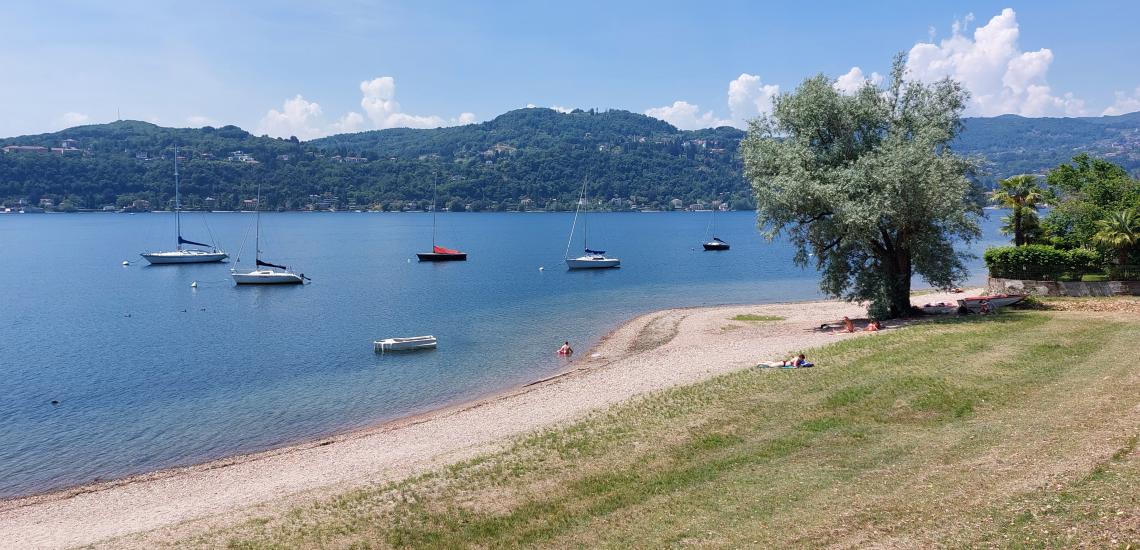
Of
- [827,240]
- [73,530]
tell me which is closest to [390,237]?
[827,240]

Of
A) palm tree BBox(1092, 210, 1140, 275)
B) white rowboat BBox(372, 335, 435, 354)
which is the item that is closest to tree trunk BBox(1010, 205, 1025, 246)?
palm tree BBox(1092, 210, 1140, 275)

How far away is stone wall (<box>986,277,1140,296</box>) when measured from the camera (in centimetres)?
3766

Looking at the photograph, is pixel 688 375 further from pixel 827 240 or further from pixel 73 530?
pixel 73 530

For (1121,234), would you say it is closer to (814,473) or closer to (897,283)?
(897,283)

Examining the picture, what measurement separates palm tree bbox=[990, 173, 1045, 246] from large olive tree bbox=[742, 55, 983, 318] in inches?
557

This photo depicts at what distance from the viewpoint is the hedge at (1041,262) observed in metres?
39.0

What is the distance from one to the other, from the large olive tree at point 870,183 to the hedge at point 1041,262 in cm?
598

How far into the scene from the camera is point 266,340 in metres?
47.7

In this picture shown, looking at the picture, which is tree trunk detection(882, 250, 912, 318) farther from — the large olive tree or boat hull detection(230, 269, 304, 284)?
boat hull detection(230, 269, 304, 284)

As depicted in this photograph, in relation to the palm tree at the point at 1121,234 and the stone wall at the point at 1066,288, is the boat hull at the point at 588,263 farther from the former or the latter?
the palm tree at the point at 1121,234

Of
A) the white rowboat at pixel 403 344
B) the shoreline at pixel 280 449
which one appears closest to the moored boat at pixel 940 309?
the shoreline at pixel 280 449

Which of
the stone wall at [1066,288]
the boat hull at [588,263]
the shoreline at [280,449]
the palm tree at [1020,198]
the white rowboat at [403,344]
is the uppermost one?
the palm tree at [1020,198]

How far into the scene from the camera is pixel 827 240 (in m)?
35.8

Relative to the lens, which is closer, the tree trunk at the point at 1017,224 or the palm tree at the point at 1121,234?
the palm tree at the point at 1121,234
